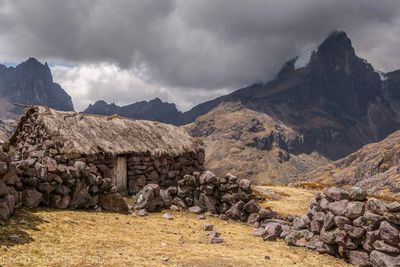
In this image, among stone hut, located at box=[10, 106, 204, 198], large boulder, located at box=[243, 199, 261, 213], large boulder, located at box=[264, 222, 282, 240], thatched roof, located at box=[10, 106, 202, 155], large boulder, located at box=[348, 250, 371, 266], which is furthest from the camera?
thatched roof, located at box=[10, 106, 202, 155]

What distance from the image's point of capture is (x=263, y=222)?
77.3 ft

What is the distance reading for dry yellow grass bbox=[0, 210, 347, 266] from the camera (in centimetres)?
1324

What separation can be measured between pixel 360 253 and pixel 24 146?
2545 centimetres

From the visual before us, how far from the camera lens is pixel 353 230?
17109 mm

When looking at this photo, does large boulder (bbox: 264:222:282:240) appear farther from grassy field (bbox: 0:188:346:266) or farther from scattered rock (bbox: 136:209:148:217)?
scattered rock (bbox: 136:209:148:217)

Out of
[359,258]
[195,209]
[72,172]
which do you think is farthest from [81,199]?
[359,258]

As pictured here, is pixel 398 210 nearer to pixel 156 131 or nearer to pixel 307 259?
pixel 307 259

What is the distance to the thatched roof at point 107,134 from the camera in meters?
29.9

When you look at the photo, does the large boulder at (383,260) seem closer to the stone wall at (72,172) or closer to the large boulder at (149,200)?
the large boulder at (149,200)

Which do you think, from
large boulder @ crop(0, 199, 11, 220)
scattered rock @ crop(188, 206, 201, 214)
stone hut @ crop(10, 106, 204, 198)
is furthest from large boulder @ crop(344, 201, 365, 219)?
stone hut @ crop(10, 106, 204, 198)

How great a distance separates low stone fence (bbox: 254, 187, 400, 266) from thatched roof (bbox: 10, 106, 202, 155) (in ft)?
50.7

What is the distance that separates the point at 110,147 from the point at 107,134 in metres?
2.19

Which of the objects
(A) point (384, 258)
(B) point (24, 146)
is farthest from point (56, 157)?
(A) point (384, 258)

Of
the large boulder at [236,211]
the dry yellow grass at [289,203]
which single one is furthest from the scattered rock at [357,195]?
the dry yellow grass at [289,203]
